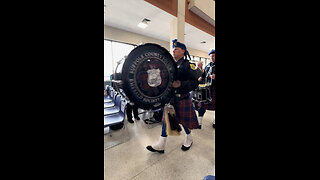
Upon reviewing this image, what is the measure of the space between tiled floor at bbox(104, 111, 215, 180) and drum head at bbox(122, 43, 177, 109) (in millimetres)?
738

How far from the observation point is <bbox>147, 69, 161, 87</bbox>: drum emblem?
662 mm

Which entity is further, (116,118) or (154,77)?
(116,118)

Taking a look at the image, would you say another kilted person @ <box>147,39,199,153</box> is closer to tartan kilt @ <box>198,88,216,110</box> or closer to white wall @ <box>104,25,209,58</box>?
tartan kilt @ <box>198,88,216,110</box>

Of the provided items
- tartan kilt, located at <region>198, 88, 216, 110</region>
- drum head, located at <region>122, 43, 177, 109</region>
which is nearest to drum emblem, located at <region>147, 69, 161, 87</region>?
drum head, located at <region>122, 43, 177, 109</region>

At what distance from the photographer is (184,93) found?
1072mm

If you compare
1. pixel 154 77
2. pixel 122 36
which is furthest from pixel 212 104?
pixel 122 36

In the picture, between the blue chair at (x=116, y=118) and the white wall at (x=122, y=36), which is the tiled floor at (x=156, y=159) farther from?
the white wall at (x=122, y=36)

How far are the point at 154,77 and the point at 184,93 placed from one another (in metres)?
0.50

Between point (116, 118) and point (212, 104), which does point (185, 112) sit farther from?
point (116, 118)

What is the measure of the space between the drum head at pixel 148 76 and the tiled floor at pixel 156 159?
29.0 inches

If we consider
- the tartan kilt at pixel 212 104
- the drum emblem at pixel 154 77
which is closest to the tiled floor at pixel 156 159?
the tartan kilt at pixel 212 104
